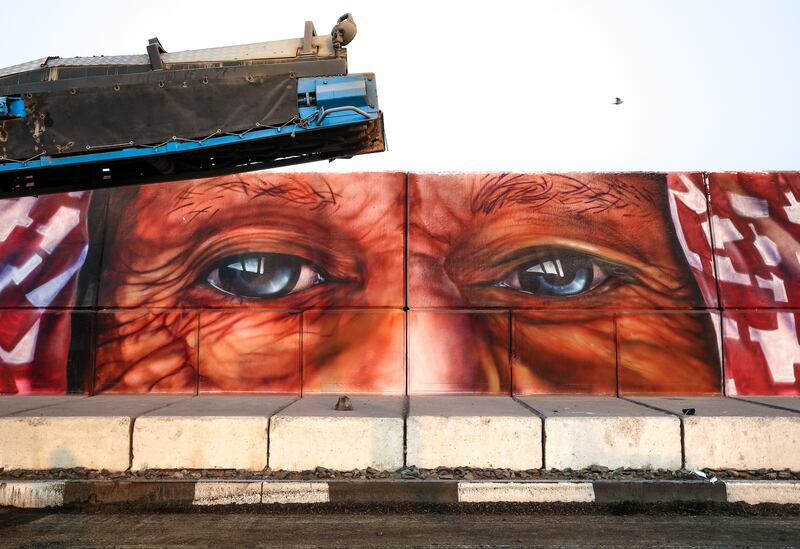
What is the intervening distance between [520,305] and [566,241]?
3.38 ft

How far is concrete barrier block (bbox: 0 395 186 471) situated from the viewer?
553 cm

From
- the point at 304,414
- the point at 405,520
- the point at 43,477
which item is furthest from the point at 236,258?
the point at 405,520

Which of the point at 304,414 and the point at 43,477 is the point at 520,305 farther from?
the point at 43,477

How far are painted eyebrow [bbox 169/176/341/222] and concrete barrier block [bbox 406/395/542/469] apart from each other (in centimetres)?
327

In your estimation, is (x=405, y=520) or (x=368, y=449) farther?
(x=368, y=449)

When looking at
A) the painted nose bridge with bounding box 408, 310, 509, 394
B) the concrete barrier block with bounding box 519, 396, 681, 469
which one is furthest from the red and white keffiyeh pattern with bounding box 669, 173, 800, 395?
the painted nose bridge with bounding box 408, 310, 509, 394

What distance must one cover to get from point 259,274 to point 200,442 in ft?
8.24

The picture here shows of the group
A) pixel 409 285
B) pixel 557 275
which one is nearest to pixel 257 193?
pixel 409 285

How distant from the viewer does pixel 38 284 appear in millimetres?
7535

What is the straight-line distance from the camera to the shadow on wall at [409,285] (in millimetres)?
7375

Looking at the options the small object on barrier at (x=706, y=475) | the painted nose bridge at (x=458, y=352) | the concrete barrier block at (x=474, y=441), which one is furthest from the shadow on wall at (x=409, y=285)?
the small object on barrier at (x=706, y=475)

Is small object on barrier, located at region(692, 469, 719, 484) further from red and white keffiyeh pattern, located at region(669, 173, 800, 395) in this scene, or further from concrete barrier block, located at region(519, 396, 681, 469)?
red and white keffiyeh pattern, located at region(669, 173, 800, 395)

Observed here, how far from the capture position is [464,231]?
24.9 feet

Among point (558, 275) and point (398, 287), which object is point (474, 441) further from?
point (558, 275)
